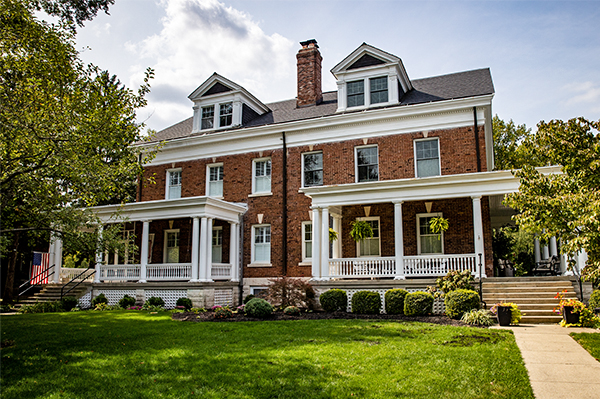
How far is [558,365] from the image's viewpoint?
7.82 meters

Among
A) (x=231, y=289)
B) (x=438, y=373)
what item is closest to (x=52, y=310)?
(x=231, y=289)

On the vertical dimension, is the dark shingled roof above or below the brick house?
above

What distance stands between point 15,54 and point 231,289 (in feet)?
43.9

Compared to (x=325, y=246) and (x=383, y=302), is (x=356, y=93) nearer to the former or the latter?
(x=325, y=246)

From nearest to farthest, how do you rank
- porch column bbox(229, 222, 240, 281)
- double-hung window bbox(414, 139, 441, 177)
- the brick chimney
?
double-hung window bbox(414, 139, 441, 177), porch column bbox(229, 222, 240, 281), the brick chimney

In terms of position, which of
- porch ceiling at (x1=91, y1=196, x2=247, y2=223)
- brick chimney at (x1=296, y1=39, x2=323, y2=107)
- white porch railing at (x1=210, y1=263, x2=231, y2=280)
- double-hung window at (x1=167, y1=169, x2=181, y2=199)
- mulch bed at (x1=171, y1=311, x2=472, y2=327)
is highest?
brick chimney at (x1=296, y1=39, x2=323, y2=107)

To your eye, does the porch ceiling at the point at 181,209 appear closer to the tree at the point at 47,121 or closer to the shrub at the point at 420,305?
the tree at the point at 47,121

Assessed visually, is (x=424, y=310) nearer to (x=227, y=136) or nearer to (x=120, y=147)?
(x=120, y=147)

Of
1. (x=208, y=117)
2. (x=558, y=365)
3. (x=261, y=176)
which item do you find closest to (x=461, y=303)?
(x=558, y=365)

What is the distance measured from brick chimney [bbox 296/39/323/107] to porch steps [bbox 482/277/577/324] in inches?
519

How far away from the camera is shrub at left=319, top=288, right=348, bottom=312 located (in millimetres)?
16352

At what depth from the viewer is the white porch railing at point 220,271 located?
20.5 m

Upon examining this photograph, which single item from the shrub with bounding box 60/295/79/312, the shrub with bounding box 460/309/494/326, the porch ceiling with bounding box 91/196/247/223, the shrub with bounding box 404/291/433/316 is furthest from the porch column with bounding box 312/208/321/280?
the shrub with bounding box 60/295/79/312

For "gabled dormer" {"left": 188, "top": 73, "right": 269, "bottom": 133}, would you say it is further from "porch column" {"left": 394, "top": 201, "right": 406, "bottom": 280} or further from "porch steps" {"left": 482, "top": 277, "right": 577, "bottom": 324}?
"porch steps" {"left": 482, "top": 277, "right": 577, "bottom": 324}
